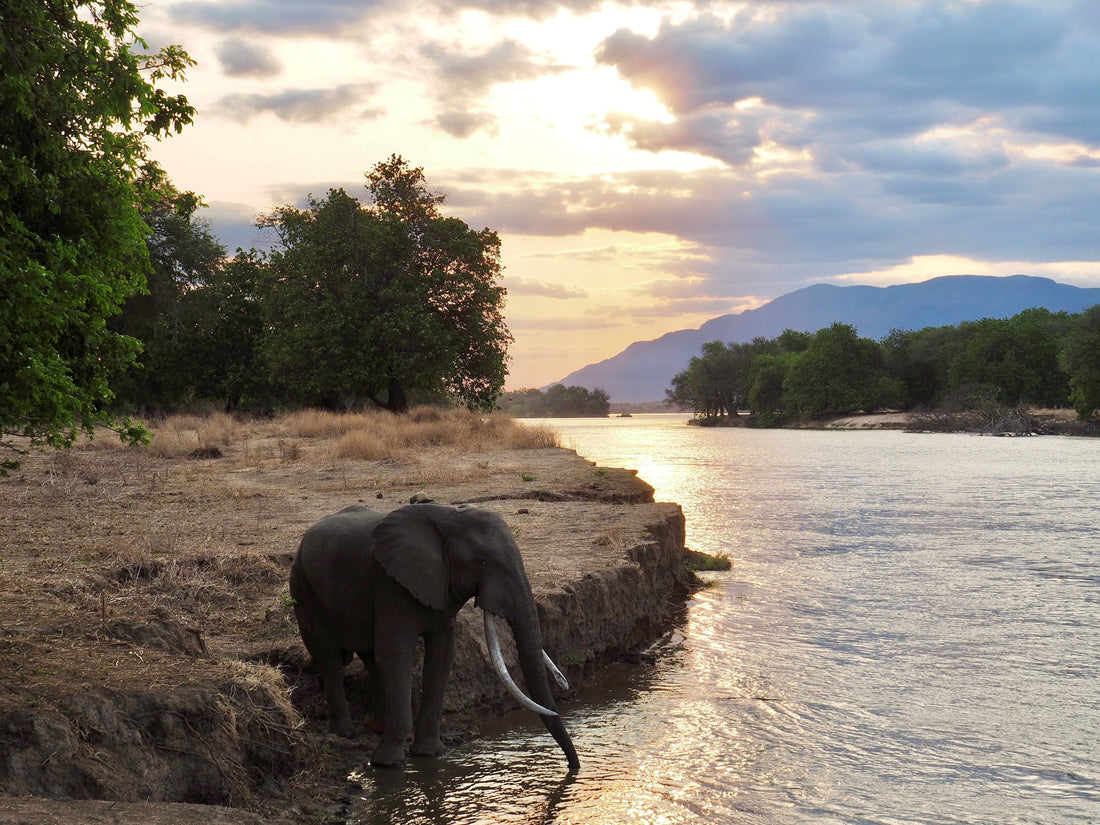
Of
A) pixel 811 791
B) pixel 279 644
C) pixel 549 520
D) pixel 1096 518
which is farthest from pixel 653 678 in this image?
pixel 1096 518

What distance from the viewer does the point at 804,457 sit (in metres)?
46.9

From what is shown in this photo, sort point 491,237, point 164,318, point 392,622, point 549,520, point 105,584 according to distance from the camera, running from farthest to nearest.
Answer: point 491,237, point 164,318, point 549,520, point 105,584, point 392,622

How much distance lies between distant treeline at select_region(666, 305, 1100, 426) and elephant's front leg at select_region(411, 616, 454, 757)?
70.5m

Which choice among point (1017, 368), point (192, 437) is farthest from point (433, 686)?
point (1017, 368)

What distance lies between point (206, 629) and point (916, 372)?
111 meters

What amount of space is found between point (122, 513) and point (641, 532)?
22.2 feet

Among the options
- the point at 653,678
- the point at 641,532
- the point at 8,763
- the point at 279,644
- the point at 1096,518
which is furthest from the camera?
the point at 1096,518

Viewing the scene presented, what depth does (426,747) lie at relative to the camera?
22.0 feet

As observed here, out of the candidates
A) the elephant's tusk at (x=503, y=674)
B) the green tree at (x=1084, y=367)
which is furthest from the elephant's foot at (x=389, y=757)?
the green tree at (x=1084, y=367)

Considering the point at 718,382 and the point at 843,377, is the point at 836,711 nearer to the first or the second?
the point at 843,377

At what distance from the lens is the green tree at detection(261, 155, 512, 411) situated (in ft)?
130

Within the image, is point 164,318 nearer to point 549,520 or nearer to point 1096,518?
point 549,520

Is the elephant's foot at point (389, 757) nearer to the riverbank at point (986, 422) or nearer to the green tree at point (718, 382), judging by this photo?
the riverbank at point (986, 422)

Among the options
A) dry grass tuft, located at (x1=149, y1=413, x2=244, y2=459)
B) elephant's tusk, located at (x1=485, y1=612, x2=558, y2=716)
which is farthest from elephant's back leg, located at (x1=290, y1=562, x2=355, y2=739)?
dry grass tuft, located at (x1=149, y1=413, x2=244, y2=459)
